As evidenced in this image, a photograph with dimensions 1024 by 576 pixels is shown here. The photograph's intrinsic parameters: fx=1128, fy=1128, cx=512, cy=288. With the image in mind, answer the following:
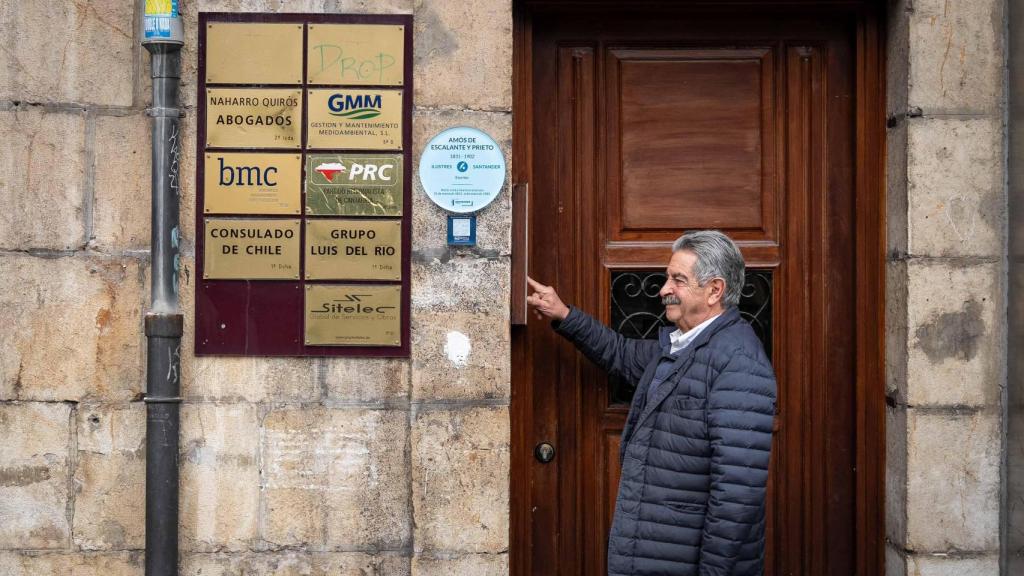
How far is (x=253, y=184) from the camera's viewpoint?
4.21 m

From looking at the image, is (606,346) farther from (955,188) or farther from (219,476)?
(219,476)

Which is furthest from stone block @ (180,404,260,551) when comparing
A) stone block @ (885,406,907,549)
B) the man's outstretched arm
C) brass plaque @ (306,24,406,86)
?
stone block @ (885,406,907,549)

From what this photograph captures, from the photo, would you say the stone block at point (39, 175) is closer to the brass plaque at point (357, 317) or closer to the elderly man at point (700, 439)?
the brass plaque at point (357, 317)

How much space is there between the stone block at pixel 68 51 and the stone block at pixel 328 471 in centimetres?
139

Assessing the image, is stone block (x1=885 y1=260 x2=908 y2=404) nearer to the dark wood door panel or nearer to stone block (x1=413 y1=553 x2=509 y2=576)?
the dark wood door panel

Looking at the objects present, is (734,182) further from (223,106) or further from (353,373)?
(223,106)

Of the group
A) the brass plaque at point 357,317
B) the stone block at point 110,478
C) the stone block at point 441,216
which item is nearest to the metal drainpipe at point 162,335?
the stone block at point 110,478

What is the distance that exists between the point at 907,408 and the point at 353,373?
6.76 feet

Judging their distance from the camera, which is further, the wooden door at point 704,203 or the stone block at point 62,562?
the wooden door at point 704,203

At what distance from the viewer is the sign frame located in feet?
13.8

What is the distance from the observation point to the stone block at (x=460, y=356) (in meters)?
4.18

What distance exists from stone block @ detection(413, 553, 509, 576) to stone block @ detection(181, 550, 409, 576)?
0.09m

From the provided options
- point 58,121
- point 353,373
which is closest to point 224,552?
point 353,373

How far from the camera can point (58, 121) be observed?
4180 millimetres
